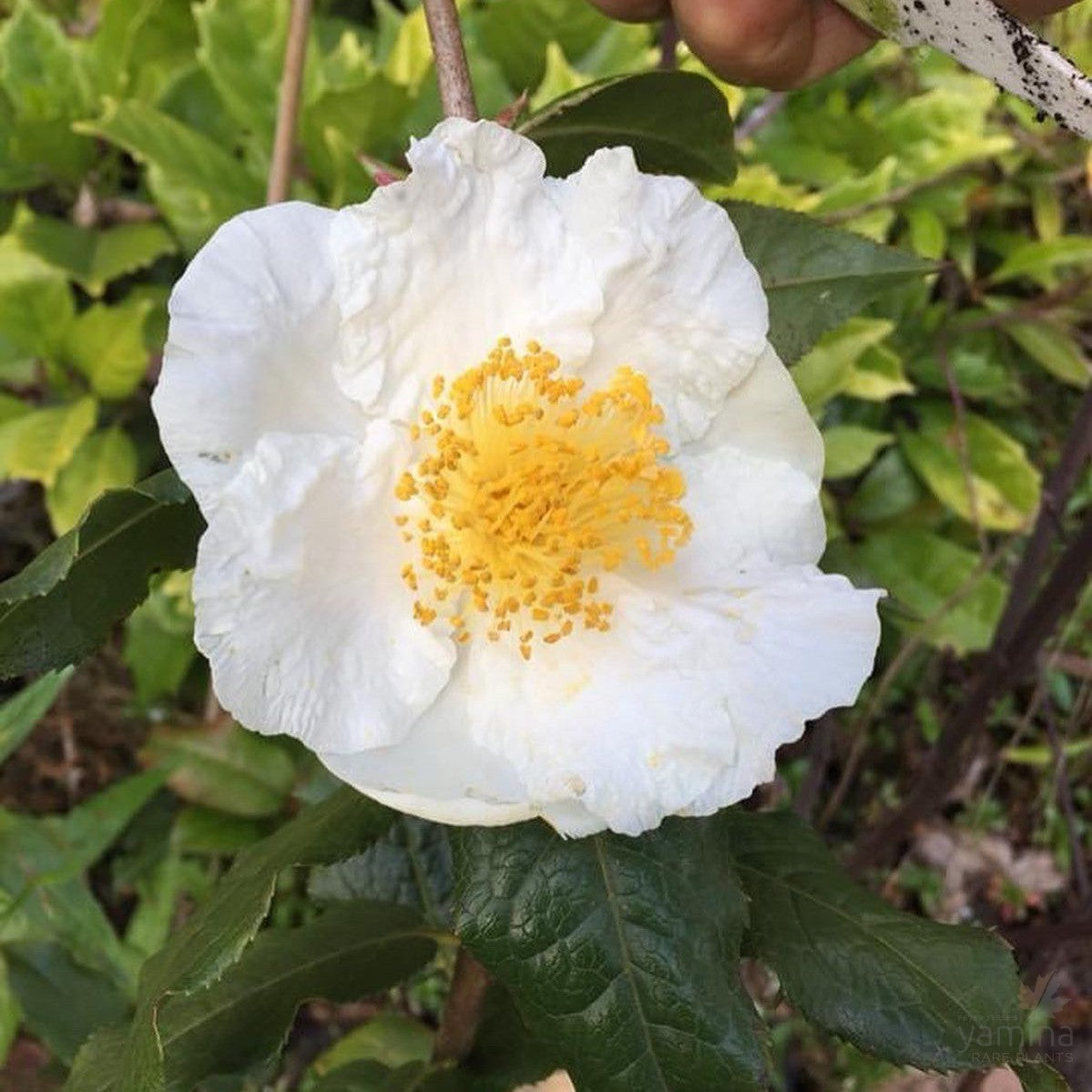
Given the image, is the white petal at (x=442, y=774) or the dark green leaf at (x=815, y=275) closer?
the white petal at (x=442, y=774)

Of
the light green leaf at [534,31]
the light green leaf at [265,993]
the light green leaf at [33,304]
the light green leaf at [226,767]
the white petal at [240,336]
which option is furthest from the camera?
the light green leaf at [534,31]

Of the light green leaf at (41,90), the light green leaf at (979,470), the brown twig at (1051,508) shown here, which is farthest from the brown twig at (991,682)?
the light green leaf at (41,90)

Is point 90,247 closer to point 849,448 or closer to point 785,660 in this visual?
point 849,448

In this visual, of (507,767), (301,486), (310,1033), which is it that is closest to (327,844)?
(507,767)

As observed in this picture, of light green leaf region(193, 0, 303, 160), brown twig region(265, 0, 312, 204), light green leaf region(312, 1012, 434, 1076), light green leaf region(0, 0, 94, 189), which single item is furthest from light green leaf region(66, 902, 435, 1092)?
light green leaf region(0, 0, 94, 189)

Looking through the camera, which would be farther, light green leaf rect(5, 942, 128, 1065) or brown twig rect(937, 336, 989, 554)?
brown twig rect(937, 336, 989, 554)

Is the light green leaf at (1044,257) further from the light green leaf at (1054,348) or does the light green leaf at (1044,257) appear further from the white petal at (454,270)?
the white petal at (454,270)

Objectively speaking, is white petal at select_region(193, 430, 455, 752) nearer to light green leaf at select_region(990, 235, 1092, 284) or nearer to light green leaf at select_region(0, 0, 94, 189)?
light green leaf at select_region(0, 0, 94, 189)

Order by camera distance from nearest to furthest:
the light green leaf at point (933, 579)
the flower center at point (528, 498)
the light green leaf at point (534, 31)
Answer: the flower center at point (528, 498), the light green leaf at point (933, 579), the light green leaf at point (534, 31)
